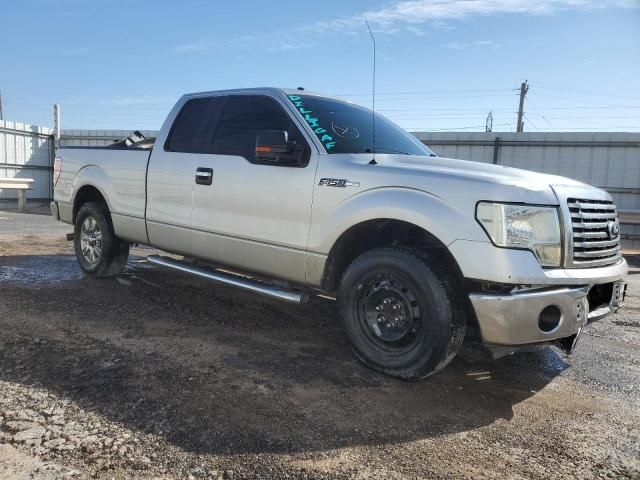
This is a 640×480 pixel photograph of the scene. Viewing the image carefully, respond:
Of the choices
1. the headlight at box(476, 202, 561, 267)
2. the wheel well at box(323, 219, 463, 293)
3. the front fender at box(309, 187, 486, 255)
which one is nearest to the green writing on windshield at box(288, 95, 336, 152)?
the front fender at box(309, 187, 486, 255)

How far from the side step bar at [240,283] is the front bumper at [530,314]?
4.62ft

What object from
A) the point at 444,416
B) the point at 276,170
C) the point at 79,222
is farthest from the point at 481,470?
the point at 79,222

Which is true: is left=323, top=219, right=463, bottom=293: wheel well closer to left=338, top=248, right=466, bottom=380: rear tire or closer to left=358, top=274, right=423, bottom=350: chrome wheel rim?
left=338, top=248, right=466, bottom=380: rear tire

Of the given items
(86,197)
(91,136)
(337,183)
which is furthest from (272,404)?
(91,136)

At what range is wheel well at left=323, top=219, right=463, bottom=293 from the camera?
143 inches

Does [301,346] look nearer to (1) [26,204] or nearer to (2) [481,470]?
(2) [481,470]

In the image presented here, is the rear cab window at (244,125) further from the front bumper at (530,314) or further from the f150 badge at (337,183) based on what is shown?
the front bumper at (530,314)

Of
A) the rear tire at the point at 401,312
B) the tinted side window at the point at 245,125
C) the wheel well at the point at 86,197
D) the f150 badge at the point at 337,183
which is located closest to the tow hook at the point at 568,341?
the rear tire at the point at 401,312

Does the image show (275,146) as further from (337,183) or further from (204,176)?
(204,176)

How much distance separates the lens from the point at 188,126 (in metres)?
5.21

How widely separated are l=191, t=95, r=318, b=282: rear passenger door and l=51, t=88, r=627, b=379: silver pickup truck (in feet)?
0.04

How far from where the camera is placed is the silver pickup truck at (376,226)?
3131 millimetres

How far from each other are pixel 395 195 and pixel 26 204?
17.3 m

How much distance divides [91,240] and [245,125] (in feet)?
8.99
